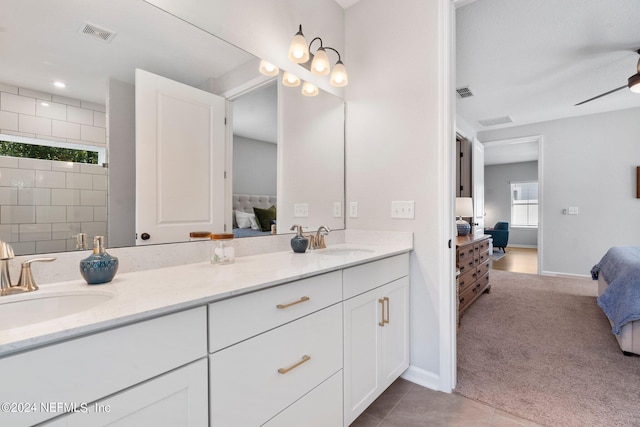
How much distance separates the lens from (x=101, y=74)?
1.16 m

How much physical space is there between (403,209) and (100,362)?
5.54ft

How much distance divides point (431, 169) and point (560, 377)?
1597 mm

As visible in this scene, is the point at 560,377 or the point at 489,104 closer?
the point at 560,377

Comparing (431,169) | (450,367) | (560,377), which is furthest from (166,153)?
(560,377)

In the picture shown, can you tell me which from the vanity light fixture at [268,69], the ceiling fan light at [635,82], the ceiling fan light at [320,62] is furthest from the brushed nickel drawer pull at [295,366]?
the ceiling fan light at [635,82]

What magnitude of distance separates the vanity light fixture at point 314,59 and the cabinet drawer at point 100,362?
1.55 metres

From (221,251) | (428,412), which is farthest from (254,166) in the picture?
(428,412)

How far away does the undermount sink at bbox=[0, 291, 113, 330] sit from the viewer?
2.63 ft

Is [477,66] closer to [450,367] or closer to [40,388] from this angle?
[450,367]

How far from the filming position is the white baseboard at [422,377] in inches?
71.5

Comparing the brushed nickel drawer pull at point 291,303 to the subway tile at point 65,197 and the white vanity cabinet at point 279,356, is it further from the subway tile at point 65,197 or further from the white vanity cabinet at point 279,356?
the subway tile at point 65,197

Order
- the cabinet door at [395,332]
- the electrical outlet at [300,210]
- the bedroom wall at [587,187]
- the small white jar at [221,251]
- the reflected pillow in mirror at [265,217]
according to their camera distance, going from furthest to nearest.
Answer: the bedroom wall at [587,187] < the electrical outlet at [300,210] < the reflected pillow in mirror at [265,217] < the cabinet door at [395,332] < the small white jar at [221,251]

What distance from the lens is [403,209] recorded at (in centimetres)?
195

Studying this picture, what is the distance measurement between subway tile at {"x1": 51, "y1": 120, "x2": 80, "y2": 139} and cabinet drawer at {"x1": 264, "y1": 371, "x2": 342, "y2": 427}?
1212 mm
